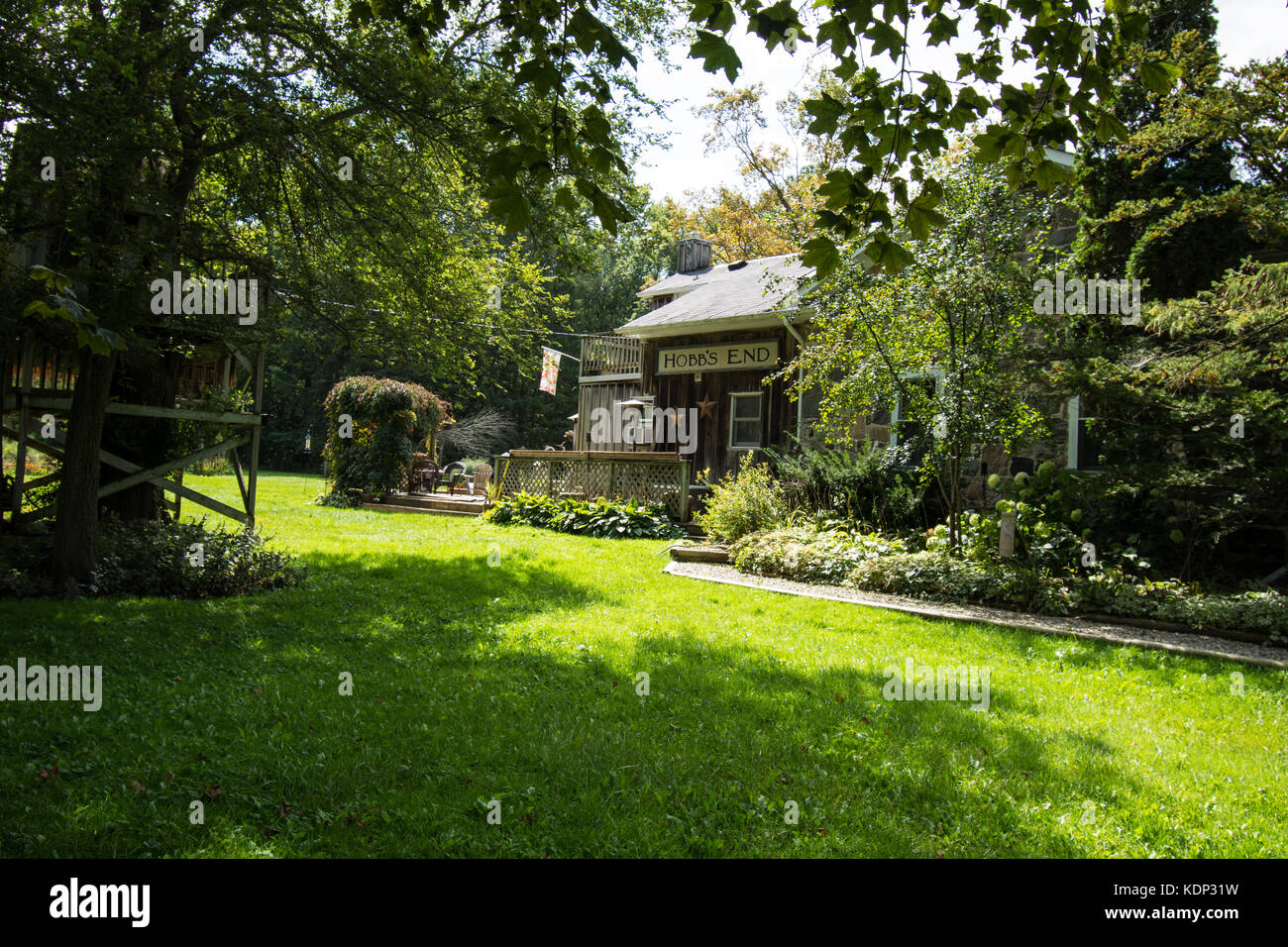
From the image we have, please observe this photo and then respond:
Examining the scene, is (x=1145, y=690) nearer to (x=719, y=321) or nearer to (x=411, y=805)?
(x=411, y=805)

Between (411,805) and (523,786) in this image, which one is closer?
(411,805)

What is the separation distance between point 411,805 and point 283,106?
7.05m

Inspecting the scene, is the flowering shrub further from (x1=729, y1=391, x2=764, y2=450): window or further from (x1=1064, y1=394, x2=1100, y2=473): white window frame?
(x1=1064, y1=394, x2=1100, y2=473): white window frame

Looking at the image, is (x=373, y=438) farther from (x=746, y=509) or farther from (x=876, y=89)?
(x=876, y=89)

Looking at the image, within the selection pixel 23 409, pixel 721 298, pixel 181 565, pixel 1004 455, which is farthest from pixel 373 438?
pixel 1004 455

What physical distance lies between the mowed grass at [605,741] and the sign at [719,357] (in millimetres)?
9959

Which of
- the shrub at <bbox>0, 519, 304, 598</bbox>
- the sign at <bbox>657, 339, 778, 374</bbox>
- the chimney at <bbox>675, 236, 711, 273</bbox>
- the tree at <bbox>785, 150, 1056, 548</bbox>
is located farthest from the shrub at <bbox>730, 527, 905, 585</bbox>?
the chimney at <bbox>675, 236, 711, 273</bbox>

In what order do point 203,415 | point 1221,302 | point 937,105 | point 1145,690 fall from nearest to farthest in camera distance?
point 937,105 < point 1145,690 < point 1221,302 < point 203,415

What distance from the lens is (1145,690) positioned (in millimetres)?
5211

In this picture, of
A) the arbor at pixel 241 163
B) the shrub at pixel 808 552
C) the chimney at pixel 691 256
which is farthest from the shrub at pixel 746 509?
the chimney at pixel 691 256

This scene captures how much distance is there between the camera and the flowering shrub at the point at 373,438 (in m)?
18.0
